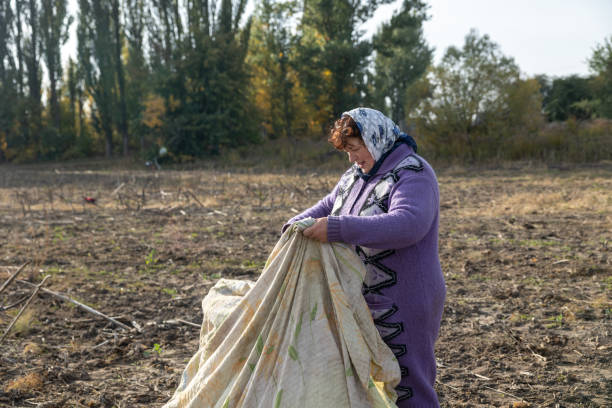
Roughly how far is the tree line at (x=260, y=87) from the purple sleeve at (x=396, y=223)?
18509mm

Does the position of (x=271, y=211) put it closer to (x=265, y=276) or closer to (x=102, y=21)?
(x=265, y=276)

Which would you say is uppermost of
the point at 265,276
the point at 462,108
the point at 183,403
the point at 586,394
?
the point at 462,108

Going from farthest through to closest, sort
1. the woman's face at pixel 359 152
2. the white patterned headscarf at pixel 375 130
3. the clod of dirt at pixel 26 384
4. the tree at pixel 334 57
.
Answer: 1. the tree at pixel 334 57
2. the clod of dirt at pixel 26 384
3. the woman's face at pixel 359 152
4. the white patterned headscarf at pixel 375 130

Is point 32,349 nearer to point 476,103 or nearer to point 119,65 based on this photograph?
point 476,103

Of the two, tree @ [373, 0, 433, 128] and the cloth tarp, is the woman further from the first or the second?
tree @ [373, 0, 433, 128]

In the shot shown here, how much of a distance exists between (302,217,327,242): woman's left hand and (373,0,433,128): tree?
20.9m

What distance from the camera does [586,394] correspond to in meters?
3.16

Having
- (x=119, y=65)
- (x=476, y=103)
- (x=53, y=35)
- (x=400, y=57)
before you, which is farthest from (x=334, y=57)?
(x=53, y=35)

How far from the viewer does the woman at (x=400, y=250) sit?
2.29 metres

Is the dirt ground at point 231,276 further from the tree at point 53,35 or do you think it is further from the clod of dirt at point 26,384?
the tree at point 53,35

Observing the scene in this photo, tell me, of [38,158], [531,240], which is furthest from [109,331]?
[38,158]

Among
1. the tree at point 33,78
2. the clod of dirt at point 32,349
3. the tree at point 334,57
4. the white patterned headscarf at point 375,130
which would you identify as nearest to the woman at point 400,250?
the white patterned headscarf at point 375,130

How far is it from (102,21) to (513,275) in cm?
3227

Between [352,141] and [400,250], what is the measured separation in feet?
1.89
